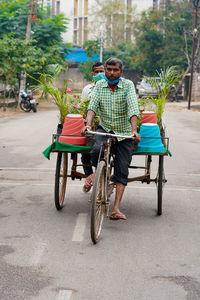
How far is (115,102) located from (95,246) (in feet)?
5.31

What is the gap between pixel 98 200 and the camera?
5230mm

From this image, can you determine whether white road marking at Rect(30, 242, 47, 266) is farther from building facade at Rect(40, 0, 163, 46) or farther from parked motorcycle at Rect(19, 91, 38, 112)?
building facade at Rect(40, 0, 163, 46)

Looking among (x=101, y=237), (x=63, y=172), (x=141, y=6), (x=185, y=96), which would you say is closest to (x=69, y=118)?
(x=63, y=172)

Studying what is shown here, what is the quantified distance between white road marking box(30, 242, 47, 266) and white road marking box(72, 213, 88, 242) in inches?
14.2

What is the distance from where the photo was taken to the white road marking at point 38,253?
462cm

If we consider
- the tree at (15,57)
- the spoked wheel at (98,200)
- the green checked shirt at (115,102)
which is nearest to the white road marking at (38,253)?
the spoked wheel at (98,200)

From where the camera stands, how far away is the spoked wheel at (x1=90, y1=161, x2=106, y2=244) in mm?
4957

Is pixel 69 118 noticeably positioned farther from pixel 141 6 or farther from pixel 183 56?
pixel 141 6

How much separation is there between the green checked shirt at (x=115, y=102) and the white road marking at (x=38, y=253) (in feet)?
5.19

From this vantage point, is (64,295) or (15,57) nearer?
(64,295)

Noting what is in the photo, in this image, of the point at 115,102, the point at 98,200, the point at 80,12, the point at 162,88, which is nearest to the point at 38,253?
the point at 98,200

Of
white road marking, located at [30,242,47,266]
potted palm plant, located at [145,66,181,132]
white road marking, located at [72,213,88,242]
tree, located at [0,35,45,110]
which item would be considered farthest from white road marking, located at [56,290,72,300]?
tree, located at [0,35,45,110]

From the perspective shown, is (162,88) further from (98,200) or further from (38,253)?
(38,253)

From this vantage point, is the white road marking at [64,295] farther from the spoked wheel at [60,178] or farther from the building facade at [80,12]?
the building facade at [80,12]
